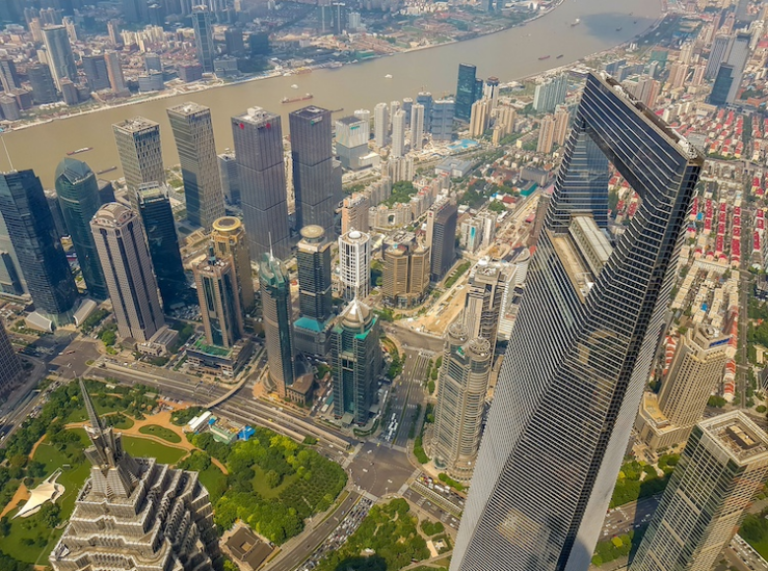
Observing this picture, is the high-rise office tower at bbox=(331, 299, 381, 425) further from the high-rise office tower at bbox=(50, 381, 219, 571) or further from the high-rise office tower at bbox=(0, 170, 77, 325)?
the high-rise office tower at bbox=(0, 170, 77, 325)

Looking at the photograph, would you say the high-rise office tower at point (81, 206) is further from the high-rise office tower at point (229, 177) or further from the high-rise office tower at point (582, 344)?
the high-rise office tower at point (582, 344)

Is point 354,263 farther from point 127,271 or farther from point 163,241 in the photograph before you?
point 127,271

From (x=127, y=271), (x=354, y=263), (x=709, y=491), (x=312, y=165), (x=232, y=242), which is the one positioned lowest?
(x=354, y=263)

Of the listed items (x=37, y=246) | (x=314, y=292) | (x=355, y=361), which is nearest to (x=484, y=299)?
(x=355, y=361)

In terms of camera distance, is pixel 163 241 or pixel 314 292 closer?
pixel 314 292

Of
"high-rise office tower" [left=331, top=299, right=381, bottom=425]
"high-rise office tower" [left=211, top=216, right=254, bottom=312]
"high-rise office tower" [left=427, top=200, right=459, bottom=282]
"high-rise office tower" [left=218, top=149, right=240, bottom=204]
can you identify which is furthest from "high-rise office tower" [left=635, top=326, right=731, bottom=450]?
"high-rise office tower" [left=218, top=149, right=240, bottom=204]
